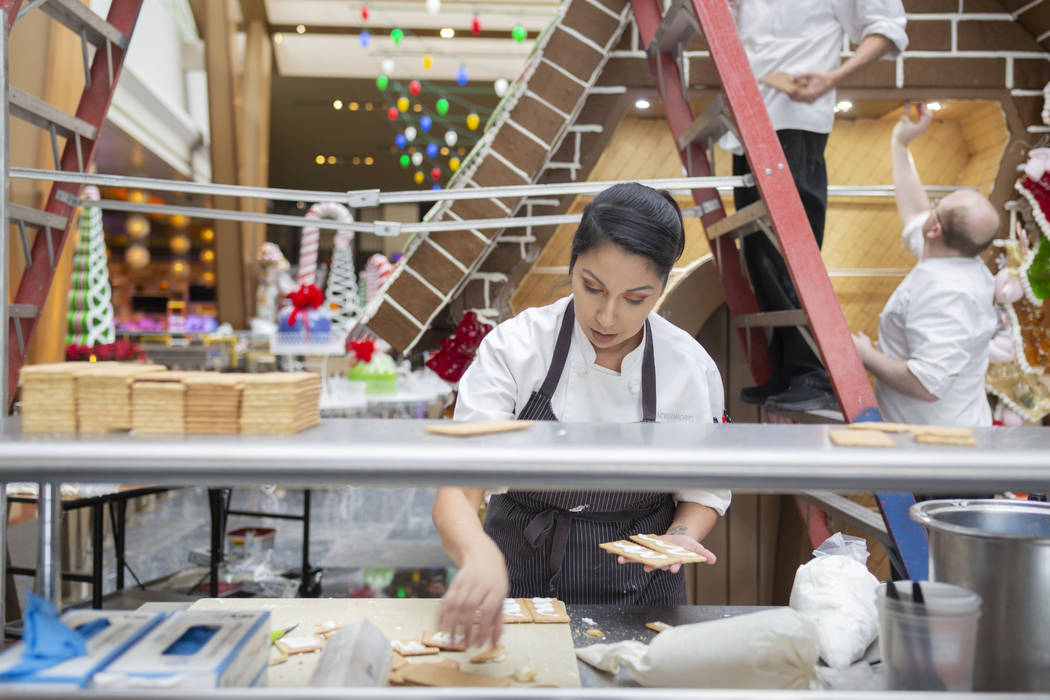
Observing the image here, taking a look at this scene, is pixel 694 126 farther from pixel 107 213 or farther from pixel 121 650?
pixel 107 213

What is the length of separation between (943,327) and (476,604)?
84.4 inches

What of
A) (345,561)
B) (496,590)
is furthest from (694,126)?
(345,561)

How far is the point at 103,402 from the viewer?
1118 mm

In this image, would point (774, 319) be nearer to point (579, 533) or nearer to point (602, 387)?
point (602, 387)

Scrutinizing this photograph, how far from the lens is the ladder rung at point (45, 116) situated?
2334 mm

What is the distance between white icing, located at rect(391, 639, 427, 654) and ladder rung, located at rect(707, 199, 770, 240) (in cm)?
167

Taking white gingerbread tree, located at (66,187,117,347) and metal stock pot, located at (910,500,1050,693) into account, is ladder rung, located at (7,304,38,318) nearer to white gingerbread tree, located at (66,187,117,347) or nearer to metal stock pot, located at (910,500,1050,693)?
metal stock pot, located at (910,500,1050,693)

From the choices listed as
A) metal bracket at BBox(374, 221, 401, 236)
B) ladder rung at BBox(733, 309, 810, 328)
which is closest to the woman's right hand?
ladder rung at BBox(733, 309, 810, 328)

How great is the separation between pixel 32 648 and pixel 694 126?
106 inches

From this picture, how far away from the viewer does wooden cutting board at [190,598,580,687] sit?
1.29 metres

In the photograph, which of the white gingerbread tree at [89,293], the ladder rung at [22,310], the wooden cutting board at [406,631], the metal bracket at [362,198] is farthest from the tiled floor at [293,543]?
the wooden cutting board at [406,631]

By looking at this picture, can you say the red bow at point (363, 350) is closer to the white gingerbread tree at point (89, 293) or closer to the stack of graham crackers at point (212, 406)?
the white gingerbread tree at point (89, 293)

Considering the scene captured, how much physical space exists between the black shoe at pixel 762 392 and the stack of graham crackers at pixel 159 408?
231 centimetres

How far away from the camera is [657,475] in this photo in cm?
100
